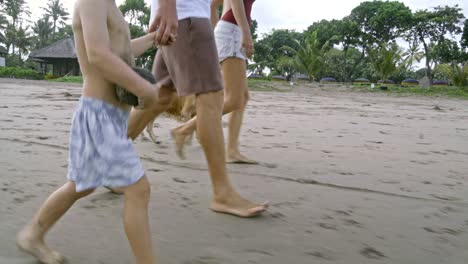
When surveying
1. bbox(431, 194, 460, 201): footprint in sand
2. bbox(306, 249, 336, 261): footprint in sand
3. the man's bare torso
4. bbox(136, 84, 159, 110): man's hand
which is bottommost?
bbox(306, 249, 336, 261): footprint in sand

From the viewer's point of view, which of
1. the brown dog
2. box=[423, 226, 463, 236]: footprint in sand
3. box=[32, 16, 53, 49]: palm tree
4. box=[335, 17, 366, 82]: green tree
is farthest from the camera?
box=[32, 16, 53, 49]: palm tree

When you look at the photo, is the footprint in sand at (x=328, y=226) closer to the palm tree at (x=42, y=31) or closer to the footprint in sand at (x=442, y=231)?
the footprint in sand at (x=442, y=231)

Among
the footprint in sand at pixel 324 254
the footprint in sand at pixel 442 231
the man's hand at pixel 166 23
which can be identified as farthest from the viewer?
the footprint in sand at pixel 442 231

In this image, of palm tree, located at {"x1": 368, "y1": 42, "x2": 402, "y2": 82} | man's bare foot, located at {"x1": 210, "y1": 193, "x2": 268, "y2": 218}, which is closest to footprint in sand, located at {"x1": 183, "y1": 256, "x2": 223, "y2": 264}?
man's bare foot, located at {"x1": 210, "y1": 193, "x2": 268, "y2": 218}

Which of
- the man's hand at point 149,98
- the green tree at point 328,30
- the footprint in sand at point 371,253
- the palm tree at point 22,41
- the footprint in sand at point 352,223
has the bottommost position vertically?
the footprint in sand at point 371,253

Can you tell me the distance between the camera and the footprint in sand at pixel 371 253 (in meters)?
1.66

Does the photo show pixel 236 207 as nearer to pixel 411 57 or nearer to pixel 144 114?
pixel 144 114

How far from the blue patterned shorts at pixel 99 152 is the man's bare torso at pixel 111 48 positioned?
3 centimetres

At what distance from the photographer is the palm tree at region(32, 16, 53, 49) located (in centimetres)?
6100

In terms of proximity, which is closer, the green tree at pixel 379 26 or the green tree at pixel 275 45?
the green tree at pixel 379 26

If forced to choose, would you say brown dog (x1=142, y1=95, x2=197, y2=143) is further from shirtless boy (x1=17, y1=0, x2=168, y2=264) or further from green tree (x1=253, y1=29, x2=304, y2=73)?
green tree (x1=253, y1=29, x2=304, y2=73)

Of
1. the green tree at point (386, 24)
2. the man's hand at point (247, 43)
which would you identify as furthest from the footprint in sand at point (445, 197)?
the green tree at point (386, 24)

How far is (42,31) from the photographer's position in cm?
6153

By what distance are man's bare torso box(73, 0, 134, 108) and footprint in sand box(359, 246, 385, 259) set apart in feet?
3.40
